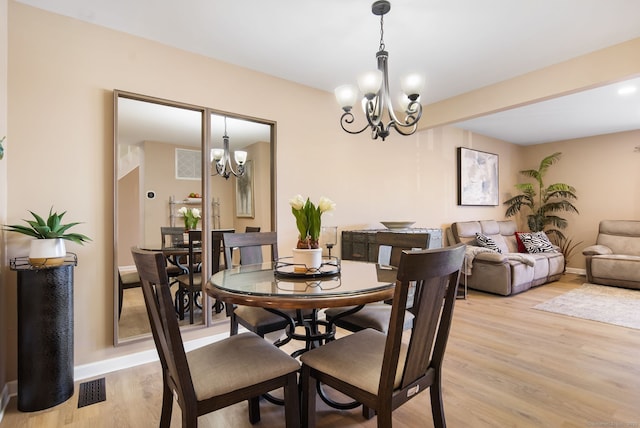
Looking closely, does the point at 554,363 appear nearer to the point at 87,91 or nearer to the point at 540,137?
the point at 87,91

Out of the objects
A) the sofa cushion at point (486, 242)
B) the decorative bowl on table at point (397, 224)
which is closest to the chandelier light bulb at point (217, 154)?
the decorative bowl on table at point (397, 224)

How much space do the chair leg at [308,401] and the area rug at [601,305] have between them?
336cm

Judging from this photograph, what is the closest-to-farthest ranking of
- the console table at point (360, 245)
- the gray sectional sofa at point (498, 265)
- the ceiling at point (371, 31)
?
the ceiling at point (371, 31) → the console table at point (360, 245) → the gray sectional sofa at point (498, 265)

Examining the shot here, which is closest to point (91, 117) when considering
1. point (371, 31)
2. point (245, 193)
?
point (245, 193)

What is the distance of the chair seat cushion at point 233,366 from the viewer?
1262 mm

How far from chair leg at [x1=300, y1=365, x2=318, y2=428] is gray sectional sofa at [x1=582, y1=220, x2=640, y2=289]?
5.25 m

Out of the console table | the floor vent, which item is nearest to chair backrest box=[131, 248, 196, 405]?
the floor vent

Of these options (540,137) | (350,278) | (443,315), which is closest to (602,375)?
(443,315)

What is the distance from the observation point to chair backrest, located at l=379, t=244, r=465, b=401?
1.13 m

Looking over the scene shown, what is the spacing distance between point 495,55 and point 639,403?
2615mm

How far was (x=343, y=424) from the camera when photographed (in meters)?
1.73

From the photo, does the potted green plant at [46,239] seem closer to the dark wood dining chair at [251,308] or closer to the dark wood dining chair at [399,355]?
the dark wood dining chair at [251,308]

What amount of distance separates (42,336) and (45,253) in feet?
1.53

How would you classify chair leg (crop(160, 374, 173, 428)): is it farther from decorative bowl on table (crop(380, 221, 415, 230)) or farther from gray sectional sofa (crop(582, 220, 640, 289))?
gray sectional sofa (crop(582, 220, 640, 289))
